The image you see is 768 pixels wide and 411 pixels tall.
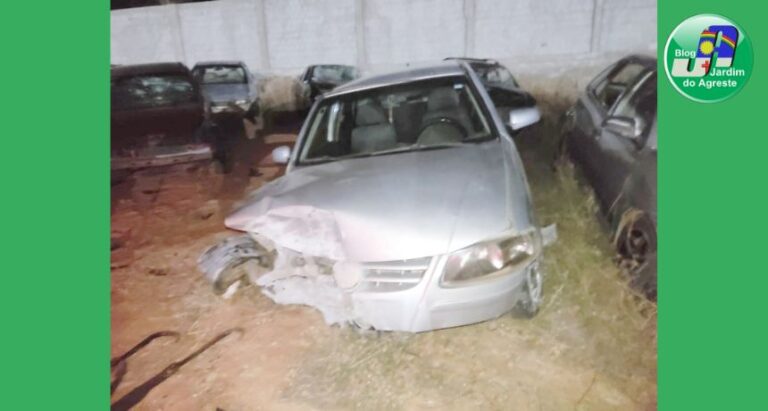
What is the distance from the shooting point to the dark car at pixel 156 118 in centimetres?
241

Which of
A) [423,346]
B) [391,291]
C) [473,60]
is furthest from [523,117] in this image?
[423,346]

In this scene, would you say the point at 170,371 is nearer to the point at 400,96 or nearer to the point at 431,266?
the point at 431,266

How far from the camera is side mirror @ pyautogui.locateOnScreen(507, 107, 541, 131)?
2229mm

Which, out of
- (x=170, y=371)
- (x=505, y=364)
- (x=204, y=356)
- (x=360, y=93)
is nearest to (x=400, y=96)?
(x=360, y=93)

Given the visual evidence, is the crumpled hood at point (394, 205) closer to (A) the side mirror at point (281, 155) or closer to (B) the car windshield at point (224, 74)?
(A) the side mirror at point (281, 155)

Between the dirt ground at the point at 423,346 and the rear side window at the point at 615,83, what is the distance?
0.18m

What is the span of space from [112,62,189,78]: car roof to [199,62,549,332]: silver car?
26.4 inches

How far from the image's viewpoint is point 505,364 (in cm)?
200

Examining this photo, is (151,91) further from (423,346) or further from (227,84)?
(423,346)

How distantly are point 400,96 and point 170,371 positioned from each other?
1.65 meters

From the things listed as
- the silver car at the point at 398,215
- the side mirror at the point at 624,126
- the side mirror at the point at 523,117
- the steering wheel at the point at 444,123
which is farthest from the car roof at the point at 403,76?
the side mirror at the point at 624,126

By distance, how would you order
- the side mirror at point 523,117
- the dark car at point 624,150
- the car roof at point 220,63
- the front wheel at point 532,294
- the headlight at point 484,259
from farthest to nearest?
the car roof at point 220,63
the side mirror at point 523,117
the dark car at point 624,150
the front wheel at point 532,294
the headlight at point 484,259

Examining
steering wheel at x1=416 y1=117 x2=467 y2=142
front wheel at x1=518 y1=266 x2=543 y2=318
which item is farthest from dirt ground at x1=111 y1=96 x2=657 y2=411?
steering wheel at x1=416 y1=117 x2=467 y2=142

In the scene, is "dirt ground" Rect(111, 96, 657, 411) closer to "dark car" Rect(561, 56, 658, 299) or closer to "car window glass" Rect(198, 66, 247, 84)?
"dark car" Rect(561, 56, 658, 299)
